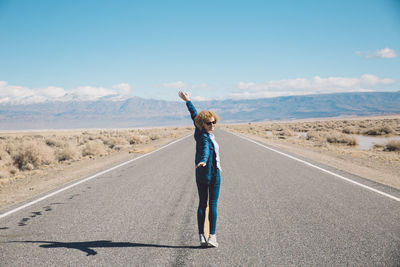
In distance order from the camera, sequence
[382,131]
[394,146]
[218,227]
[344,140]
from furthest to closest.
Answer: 1. [382,131]
2. [344,140]
3. [394,146]
4. [218,227]

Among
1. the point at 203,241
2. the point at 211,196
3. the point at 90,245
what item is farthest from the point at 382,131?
the point at 90,245

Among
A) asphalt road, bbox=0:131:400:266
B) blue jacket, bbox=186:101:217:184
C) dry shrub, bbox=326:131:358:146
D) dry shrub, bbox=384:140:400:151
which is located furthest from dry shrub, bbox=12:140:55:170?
dry shrub, bbox=326:131:358:146

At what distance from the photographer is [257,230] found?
13.7 ft

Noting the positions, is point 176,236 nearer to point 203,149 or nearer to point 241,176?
point 203,149

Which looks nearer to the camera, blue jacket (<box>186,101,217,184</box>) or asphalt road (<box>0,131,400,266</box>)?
asphalt road (<box>0,131,400,266</box>)

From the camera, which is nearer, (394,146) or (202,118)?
(202,118)

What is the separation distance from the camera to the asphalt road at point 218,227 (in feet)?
11.3

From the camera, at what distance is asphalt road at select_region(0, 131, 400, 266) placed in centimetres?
343

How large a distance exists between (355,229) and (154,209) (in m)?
3.22

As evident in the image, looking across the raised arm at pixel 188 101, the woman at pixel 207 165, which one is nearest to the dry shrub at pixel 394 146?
the raised arm at pixel 188 101

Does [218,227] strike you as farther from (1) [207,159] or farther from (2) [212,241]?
(1) [207,159]

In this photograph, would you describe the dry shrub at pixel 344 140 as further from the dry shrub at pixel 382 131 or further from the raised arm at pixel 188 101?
the raised arm at pixel 188 101

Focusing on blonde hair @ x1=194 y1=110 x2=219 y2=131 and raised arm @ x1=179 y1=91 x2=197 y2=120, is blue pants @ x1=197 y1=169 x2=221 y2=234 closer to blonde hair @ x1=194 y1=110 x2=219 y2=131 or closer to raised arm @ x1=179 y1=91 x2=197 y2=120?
blonde hair @ x1=194 y1=110 x2=219 y2=131

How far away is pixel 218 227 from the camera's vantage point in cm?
438
